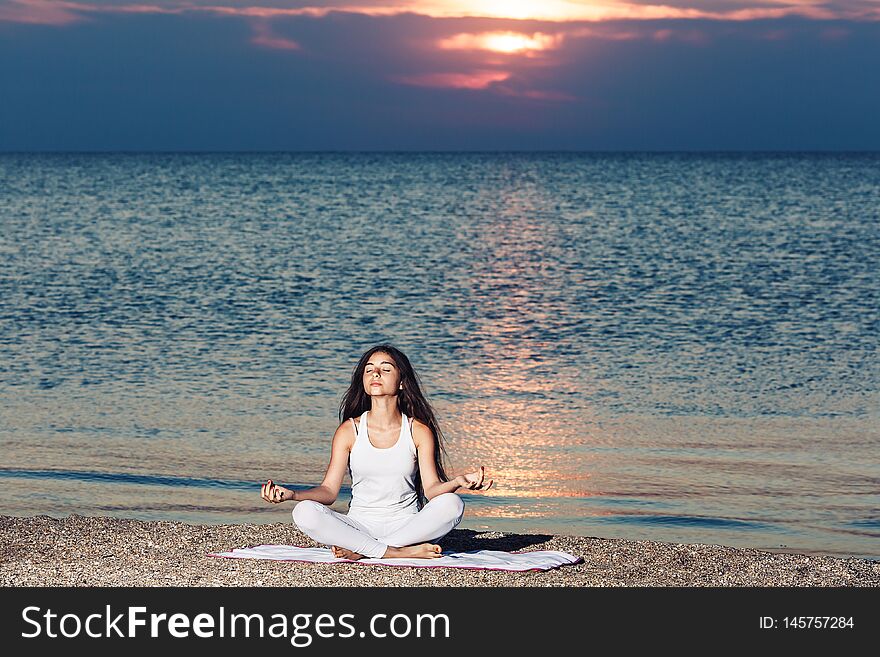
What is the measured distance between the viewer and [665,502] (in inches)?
419

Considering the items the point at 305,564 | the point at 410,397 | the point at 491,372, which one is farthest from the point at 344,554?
the point at 491,372

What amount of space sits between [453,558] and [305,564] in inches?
37.4

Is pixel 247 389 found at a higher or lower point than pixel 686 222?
lower

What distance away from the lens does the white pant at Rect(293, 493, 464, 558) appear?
796 centimetres

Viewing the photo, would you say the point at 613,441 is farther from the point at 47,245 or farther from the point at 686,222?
the point at 686,222

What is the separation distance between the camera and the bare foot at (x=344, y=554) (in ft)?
26.8

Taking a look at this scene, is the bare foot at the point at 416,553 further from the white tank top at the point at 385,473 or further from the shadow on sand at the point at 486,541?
the shadow on sand at the point at 486,541

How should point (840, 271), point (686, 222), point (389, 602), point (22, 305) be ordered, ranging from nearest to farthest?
point (389, 602) < point (22, 305) < point (840, 271) < point (686, 222)

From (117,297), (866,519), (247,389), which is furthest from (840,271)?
(866,519)

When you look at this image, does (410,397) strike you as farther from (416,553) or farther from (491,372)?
(491,372)

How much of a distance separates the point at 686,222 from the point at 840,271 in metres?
20.8

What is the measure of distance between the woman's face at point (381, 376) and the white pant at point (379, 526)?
764mm

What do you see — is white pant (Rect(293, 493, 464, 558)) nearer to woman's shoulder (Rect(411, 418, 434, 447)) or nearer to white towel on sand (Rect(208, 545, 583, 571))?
white towel on sand (Rect(208, 545, 583, 571))

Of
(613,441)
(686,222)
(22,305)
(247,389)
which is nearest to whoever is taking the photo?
(613,441)
